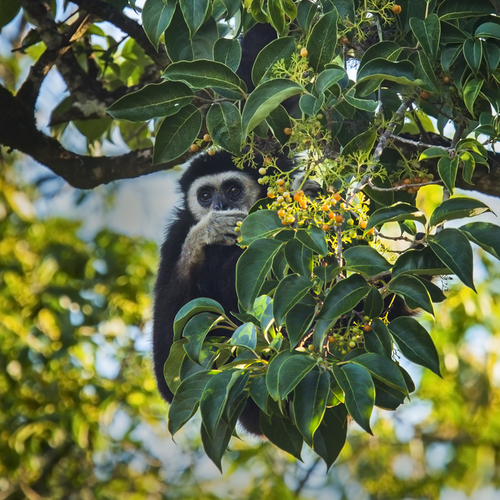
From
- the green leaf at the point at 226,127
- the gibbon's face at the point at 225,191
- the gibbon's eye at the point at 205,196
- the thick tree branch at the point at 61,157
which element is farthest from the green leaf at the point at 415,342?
the gibbon's eye at the point at 205,196

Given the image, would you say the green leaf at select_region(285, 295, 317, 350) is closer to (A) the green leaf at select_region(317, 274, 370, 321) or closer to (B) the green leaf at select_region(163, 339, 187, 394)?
(A) the green leaf at select_region(317, 274, 370, 321)

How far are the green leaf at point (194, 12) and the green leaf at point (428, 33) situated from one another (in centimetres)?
51

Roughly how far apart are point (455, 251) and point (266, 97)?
1.74 feet

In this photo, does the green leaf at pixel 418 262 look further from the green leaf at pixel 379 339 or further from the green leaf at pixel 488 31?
the green leaf at pixel 488 31

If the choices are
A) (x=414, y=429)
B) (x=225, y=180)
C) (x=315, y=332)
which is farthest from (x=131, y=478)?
(x=315, y=332)

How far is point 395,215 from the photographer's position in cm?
146

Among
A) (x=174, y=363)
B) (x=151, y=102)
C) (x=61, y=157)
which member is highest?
(x=151, y=102)

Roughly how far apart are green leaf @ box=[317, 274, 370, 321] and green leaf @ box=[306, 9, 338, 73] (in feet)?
1.87

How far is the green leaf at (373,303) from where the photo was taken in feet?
4.77

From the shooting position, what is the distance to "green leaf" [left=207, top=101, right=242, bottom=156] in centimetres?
167

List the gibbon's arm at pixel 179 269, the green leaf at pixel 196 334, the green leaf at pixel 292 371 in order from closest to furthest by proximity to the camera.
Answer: the green leaf at pixel 292 371, the green leaf at pixel 196 334, the gibbon's arm at pixel 179 269

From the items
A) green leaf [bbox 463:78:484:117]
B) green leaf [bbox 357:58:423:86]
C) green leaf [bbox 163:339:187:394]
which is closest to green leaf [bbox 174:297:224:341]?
green leaf [bbox 163:339:187:394]

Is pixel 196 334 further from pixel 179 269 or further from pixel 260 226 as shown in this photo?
pixel 179 269

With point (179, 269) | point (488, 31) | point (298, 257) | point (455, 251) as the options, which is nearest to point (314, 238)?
point (298, 257)
